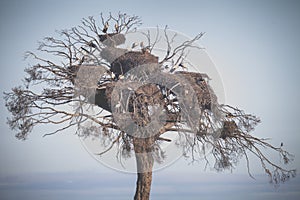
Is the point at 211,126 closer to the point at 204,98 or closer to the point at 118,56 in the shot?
the point at 204,98

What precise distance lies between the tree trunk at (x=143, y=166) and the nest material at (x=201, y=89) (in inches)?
71.4

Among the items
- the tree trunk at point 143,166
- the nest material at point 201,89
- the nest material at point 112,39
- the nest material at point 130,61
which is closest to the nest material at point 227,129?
the nest material at point 201,89

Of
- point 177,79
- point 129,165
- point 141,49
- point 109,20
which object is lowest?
point 129,165

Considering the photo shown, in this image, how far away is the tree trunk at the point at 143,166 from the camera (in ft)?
42.3

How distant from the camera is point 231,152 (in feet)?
45.8

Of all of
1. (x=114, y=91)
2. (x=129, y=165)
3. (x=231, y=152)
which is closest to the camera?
(x=114, y=91)

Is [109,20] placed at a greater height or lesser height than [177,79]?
greater

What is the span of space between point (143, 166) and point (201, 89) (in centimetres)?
270

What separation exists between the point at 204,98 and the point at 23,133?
5.07 meters

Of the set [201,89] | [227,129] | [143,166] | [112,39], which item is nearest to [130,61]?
[112,39]

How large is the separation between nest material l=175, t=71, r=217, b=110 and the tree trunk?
5.95ft

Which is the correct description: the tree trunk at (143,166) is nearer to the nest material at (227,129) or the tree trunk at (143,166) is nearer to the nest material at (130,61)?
the nest material at (130,61)

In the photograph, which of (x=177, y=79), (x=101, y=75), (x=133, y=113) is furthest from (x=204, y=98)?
(x=101, y=75)

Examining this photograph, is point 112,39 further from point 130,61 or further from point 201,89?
point 201,89
